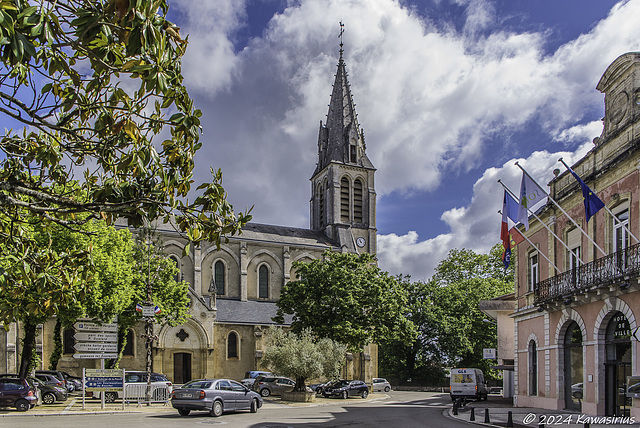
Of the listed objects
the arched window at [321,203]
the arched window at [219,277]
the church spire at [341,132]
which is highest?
the church spire at [341,132]

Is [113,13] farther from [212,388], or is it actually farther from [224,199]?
[212,388]

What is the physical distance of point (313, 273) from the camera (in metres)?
41.8

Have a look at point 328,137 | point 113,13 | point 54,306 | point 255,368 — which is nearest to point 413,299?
point 255,368

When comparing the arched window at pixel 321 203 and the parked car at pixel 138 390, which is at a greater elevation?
the arched window at pixel 321 203

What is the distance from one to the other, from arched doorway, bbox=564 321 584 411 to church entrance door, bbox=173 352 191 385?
30.3m

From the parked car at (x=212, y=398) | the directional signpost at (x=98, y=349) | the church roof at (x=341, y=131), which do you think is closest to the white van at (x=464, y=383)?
the parked car at (x=212, y=398)

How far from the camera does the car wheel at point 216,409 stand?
22.9m

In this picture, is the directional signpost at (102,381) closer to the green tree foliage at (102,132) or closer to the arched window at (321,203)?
the green tree foliage at (102,132)

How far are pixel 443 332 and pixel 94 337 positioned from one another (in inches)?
Result: 1348

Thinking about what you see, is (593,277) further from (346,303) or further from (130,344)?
(130,344)

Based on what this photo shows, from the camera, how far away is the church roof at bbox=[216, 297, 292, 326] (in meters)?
51.1

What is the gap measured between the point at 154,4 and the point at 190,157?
75.2 inches

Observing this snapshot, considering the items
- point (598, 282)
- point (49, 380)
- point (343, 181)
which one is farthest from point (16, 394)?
point (343, 181)

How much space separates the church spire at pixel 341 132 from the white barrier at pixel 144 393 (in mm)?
39487
